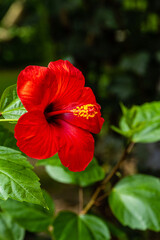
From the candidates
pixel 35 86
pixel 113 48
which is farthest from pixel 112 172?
pixel 113 48

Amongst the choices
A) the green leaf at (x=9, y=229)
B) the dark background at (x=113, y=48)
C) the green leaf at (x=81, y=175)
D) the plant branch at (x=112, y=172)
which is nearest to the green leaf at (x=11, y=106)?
the green leaf at (x=81, y=175)

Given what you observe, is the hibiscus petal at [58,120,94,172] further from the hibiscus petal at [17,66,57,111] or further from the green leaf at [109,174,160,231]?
the green leaf at [109,174,160,231]

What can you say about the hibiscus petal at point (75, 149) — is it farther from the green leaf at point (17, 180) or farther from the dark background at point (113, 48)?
the dark background at point (113, 48)

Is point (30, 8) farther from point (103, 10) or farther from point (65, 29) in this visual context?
point (103, 10)

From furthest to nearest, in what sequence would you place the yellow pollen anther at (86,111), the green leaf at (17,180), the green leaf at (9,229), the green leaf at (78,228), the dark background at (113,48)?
the dark background at (113,48) < the green leaf at (9,229) < the green leaf at (78,228) < the yellow pollen anther at (86,111) < the green leaf at (17,180)

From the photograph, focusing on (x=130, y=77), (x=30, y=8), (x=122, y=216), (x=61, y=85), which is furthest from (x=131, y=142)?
(x=30, y=8)

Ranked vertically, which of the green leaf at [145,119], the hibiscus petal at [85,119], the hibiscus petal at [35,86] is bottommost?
the green leaf at [145,119]

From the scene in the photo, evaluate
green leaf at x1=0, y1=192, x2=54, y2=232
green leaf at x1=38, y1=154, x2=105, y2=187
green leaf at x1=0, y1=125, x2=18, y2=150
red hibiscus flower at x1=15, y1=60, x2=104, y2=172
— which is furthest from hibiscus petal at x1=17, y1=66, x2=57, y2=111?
green leaf at x1=0, y1=192, x2=54, y2=232

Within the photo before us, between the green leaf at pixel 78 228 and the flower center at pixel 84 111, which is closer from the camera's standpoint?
the flower center at pixel 84 111

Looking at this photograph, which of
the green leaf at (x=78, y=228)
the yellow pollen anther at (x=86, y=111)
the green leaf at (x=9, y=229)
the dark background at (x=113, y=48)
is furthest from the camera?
the dark background at (x=113, y=48)
